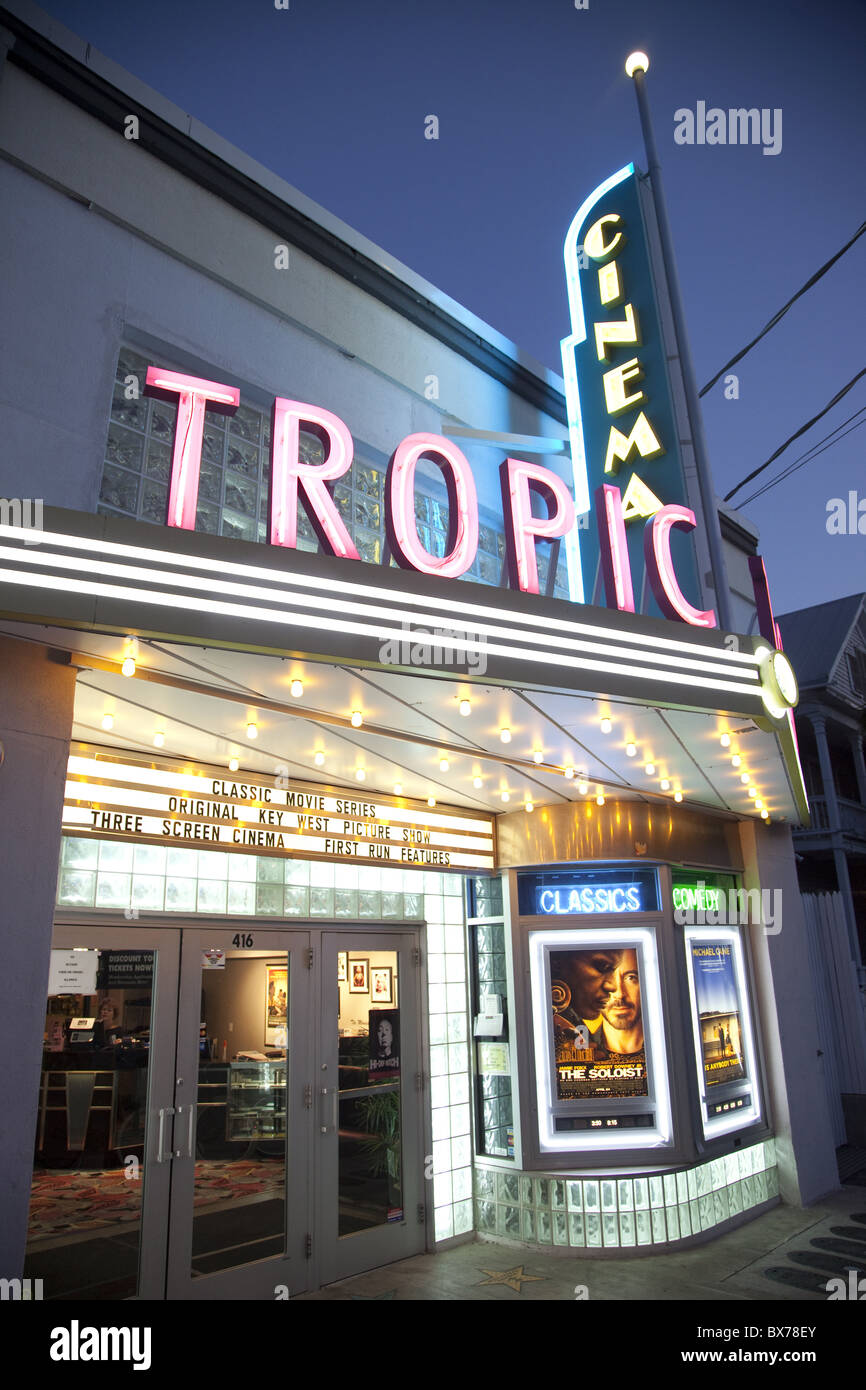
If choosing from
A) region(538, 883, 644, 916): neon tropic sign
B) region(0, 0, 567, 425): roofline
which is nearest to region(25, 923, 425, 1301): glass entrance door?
region(538, 883, 644, 916): neon tropic sign

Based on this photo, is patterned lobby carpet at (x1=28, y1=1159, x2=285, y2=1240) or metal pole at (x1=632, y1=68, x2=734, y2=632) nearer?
Answer: patterned lobby carpet at (x1=28, y1=1159, x2=285, y2=1240)

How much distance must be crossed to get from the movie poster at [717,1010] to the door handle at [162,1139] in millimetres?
5023

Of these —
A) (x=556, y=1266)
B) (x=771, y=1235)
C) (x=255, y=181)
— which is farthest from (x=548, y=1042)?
(x=255, y=181)

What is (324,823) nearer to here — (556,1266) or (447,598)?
(447,598)

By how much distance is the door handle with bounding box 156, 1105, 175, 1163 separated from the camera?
593 cm

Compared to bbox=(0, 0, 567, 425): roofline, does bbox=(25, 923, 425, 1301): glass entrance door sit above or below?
below

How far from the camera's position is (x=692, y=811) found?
9055mm

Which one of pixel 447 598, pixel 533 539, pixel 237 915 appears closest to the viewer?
pixel 447 598

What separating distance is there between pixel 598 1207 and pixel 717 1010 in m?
2.35

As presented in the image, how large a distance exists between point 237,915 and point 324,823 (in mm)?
1067

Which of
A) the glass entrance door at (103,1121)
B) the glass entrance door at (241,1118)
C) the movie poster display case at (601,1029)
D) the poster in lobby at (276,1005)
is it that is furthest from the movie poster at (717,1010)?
the glass entrance door at (103,1121)

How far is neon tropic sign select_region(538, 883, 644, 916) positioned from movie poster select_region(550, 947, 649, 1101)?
1.26 ft

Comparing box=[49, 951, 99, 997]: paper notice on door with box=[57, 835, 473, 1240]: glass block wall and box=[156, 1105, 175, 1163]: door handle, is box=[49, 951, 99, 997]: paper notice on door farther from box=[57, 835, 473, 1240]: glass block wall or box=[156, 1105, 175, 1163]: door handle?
box=[156, 1105, 175, 1163]: door handle
